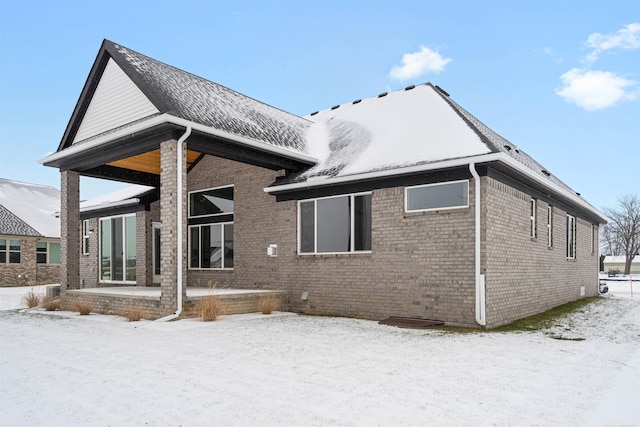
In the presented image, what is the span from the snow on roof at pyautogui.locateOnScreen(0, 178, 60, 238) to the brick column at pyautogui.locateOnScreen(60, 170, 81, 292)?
15377 millimetres

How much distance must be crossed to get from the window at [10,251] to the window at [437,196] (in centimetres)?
2762

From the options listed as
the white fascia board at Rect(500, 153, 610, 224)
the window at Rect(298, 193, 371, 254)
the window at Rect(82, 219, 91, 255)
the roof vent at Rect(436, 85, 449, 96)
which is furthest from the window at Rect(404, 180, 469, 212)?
the window at Rect(82, 219, 91, 255)

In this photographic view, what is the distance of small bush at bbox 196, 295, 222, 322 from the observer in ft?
34.6

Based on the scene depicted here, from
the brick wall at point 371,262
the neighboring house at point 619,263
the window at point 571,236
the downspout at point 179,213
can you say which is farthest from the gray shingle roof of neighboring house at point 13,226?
the neighboring house at point 619,263

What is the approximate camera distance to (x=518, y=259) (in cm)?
1155

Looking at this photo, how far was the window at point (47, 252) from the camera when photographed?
31.4 metres

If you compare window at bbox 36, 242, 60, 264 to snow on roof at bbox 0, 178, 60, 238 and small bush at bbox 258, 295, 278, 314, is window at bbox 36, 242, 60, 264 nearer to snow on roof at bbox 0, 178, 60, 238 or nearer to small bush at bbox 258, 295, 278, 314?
snow on roof at bbox 0, 178, 60, 238

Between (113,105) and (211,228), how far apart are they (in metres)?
4.78

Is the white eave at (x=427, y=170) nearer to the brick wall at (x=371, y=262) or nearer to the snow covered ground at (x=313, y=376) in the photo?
the brick wall at (x=371, y=262)

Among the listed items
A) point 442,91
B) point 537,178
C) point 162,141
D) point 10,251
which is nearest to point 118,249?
point 162,141

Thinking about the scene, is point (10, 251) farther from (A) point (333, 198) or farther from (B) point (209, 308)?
(A) point (333, 198)

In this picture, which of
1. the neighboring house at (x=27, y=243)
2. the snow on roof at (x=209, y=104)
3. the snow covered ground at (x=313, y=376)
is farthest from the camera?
the neighboring house at (x=27, y=243)

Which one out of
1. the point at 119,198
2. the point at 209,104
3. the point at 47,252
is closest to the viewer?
the point at 209,104

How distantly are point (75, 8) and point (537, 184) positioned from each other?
11.9 metres
